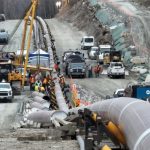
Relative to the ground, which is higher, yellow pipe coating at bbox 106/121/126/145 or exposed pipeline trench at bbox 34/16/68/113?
yellow pipe coating at bbox 106/121/126/145

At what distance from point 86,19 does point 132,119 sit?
78676 millimetres

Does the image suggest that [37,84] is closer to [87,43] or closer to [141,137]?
[87,43]

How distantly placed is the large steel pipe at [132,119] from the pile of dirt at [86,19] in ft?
191

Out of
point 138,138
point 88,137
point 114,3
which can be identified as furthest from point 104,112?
point 114,3

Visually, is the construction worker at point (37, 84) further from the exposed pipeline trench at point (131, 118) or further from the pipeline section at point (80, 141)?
the pipeline section at point (80, 141)

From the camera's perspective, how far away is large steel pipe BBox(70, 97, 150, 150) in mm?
11328

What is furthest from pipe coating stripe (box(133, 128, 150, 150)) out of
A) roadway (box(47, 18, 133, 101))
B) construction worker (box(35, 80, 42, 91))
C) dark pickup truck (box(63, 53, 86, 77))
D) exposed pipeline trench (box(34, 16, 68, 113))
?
dark pickup truck (box(63, 53, 86, 77))

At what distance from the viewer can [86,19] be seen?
298ft

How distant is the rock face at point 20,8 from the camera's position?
473ft

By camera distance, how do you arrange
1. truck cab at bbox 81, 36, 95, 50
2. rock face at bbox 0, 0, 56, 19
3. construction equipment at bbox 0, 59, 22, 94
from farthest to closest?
1. rock face at bbox 0, 0, 56, 19
2. truck cab at bbox 81, 36, 95, 50
3. construction equipment at bbox 0, 59, 22, 94

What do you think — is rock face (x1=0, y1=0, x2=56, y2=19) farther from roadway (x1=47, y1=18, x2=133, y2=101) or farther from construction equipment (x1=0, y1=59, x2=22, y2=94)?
construction equipment (x1=0, y1=59, x2=22, y2=94)

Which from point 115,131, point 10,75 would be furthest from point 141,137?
point 10,75

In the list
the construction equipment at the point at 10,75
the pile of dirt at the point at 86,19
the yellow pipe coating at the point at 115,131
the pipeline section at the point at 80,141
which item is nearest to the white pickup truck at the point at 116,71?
the construction equipment at the point at 10,75

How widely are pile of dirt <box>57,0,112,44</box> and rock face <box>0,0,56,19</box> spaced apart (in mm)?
32349
